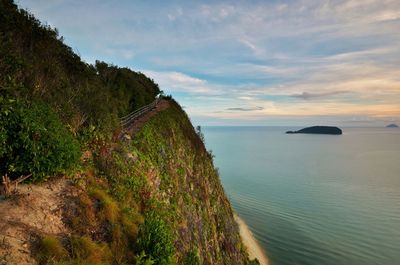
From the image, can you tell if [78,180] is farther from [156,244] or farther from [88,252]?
[156,244]

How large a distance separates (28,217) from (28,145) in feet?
8.65

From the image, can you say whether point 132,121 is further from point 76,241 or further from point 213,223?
point 76,241

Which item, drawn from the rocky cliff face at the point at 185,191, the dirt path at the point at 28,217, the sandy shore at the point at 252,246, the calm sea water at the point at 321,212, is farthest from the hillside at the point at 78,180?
the calm sea water at the point at 321,212

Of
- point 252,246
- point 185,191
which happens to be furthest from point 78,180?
point 252,246

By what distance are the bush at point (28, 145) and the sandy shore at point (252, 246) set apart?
1112 inches

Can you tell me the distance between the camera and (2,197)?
8.48m

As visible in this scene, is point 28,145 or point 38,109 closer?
point 28,145

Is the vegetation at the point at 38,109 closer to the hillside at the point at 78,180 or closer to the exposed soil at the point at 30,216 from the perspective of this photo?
the hillside at the point at 78,180

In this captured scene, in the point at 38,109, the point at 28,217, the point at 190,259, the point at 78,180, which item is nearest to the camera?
the point at 28,217

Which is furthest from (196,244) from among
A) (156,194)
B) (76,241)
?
(76,241)

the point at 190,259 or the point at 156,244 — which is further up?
the point at 156,244

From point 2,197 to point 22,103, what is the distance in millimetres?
3578

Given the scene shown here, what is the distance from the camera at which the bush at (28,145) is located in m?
9.11

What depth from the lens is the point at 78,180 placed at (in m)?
10.6
